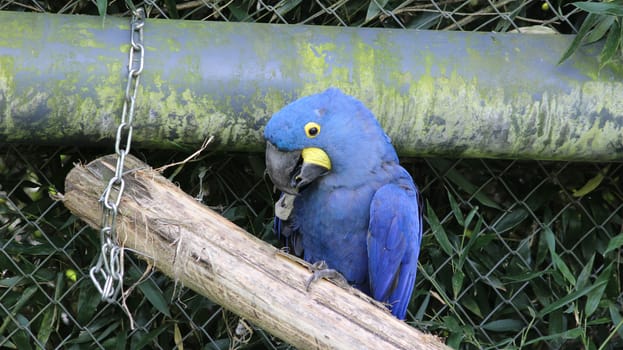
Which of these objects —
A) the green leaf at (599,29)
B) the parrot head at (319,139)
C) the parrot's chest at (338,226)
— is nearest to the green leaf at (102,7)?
the parrot head at (319,139)

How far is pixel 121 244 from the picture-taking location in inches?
63.2

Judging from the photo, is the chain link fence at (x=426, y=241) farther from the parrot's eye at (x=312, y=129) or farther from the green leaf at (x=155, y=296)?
the parrot's eye at (x=312, y=129)

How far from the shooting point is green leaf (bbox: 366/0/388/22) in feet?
7.18

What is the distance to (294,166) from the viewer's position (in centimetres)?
184

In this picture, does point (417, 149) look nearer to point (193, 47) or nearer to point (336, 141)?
point (336, 141)

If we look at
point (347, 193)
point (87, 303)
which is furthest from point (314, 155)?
point (87, 303)

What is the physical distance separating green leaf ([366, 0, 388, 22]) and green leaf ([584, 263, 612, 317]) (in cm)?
98

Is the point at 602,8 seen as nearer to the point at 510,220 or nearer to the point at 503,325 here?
the point at 510,220

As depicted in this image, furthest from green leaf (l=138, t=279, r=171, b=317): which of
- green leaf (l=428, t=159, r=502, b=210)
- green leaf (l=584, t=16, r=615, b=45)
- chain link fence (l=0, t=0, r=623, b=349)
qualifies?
green leaf (l=584, t=16, r=615, b=45)

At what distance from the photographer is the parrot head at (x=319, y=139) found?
178 cm

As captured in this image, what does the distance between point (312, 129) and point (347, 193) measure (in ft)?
0.70

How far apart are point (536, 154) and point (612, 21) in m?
0.38

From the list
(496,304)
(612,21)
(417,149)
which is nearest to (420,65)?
(417,149)

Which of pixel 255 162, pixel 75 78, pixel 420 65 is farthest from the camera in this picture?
pixel 255 162
